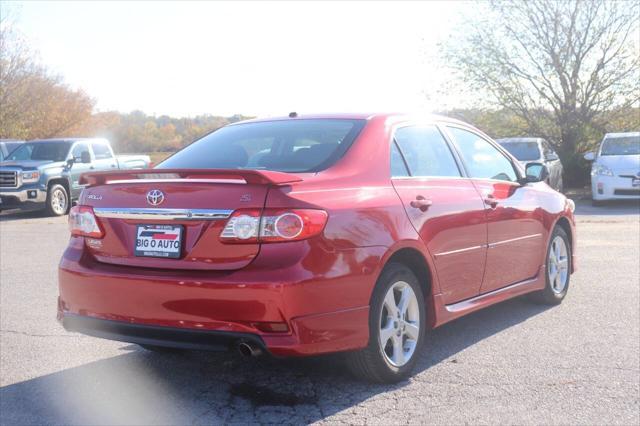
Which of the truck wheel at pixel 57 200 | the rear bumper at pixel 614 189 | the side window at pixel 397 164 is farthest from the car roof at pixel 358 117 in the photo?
the truck wheel at pixel 57 200

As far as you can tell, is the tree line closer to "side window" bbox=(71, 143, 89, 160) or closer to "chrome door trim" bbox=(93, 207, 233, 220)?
"side window" bbox=(71, 143, 89, 160)

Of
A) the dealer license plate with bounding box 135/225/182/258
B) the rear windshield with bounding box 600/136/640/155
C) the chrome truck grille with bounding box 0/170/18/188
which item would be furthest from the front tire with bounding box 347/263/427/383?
the chrome truck grille with bounding box 0/170/18/188

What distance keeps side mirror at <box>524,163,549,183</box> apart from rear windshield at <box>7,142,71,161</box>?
1493 cm

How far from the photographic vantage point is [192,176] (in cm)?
434

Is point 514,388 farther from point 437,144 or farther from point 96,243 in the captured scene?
point 96,243

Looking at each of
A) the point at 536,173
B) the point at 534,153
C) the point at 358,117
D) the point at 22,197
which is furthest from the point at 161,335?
the point at 534,153

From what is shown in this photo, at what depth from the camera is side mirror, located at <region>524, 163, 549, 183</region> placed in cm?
677

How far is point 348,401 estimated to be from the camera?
14.8ft

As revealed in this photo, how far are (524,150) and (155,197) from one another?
53.3ft

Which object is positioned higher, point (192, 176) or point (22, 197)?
point (192, 176)

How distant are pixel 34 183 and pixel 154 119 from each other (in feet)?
108

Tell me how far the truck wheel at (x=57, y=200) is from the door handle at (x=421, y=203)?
15118mm

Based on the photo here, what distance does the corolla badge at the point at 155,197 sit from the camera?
4.38 meters

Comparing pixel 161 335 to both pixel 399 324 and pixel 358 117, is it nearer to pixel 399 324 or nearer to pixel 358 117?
pixel 399 324
